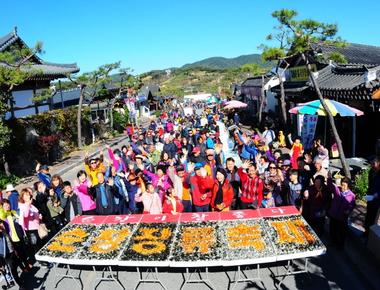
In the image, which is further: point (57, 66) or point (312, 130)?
point (57, 66)

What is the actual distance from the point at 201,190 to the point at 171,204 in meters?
0.68

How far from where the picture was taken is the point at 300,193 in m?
7.59

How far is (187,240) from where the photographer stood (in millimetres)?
6137

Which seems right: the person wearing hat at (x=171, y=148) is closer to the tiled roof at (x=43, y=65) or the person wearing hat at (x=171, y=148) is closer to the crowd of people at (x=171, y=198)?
the crowd of people at (x=171, y=198)

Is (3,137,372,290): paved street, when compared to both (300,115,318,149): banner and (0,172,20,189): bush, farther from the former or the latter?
(300,115,318,149): banner

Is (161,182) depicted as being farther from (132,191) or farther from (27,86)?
(27,86)

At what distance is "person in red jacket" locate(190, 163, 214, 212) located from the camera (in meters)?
7.41

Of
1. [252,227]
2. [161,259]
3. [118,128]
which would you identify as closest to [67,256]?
[161,259]

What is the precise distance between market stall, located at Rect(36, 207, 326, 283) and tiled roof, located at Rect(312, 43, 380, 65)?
508 inches

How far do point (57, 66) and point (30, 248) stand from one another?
871 inches

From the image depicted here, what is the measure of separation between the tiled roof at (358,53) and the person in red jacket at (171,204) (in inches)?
500

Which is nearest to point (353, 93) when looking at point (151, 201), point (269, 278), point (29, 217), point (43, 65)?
point (269, 278)

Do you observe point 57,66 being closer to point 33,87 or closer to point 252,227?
point 33,87

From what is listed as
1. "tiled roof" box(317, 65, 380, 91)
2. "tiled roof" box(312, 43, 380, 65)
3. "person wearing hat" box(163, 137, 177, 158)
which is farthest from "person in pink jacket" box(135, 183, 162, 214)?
"tiled roof" box(312, 43, 380, 65)
